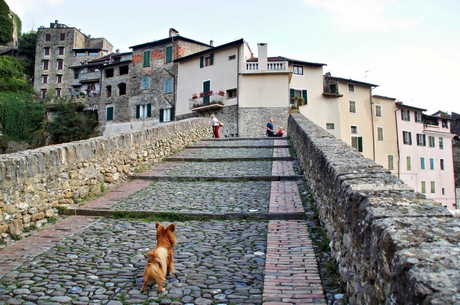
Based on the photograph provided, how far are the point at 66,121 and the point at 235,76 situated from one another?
23.7 metres

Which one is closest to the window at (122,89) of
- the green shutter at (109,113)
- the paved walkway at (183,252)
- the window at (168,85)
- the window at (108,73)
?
the green shutter at (109,113)

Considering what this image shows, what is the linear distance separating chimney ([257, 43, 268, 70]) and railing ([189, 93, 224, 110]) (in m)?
5.04

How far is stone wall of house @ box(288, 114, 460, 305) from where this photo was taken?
1453 millimetres

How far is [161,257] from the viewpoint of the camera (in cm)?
355

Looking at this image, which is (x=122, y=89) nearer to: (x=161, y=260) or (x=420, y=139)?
(x=420, y=139)

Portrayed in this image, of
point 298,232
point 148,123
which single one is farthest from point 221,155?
point 148,123

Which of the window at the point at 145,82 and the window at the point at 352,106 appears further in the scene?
the window at the point at 145,82

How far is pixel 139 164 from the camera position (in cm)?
1020

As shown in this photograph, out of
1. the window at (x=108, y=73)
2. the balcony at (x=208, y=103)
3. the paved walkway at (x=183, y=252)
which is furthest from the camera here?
the window at (x=108, y=73)

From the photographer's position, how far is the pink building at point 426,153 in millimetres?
45688

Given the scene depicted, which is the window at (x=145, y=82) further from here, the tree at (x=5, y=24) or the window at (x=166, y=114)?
the tree at (x=5, y=24)

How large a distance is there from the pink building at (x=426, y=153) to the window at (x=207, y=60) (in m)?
23.8

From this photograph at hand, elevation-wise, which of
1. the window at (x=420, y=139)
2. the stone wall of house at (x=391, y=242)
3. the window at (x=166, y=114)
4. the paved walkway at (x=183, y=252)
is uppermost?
the window at (x=166, y=114)

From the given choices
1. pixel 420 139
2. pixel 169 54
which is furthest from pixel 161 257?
pixel 420 139
